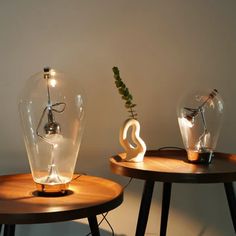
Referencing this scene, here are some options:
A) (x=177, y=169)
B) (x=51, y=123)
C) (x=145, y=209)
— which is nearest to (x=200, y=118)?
(x=177, y=169)

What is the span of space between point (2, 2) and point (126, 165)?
28.3 inches

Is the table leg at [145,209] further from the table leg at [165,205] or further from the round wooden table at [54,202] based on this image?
the table leg at [165,205]

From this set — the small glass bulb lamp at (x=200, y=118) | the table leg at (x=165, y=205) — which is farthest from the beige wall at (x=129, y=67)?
the small glass bulb lamp at (x=200, y=118)

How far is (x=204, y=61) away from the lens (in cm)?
150

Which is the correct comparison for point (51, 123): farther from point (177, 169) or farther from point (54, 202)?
point (177, 169)

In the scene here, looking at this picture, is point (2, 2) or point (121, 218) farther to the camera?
point (121, 218)

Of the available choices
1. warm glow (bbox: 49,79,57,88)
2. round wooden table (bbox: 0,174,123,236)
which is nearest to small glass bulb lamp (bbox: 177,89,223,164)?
round wooden table (bbox: 0,174,123,236)

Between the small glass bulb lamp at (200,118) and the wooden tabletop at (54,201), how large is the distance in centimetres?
33

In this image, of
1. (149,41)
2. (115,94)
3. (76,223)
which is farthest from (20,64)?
(76,223)

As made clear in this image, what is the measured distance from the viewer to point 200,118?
1271 mm

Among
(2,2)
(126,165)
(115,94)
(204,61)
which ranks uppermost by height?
(2,2)

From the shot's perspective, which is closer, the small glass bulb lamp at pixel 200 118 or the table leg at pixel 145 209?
the table leg at pixel 145 209

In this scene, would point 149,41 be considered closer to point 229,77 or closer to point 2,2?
point 229,77

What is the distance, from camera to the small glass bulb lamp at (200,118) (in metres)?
1.26
